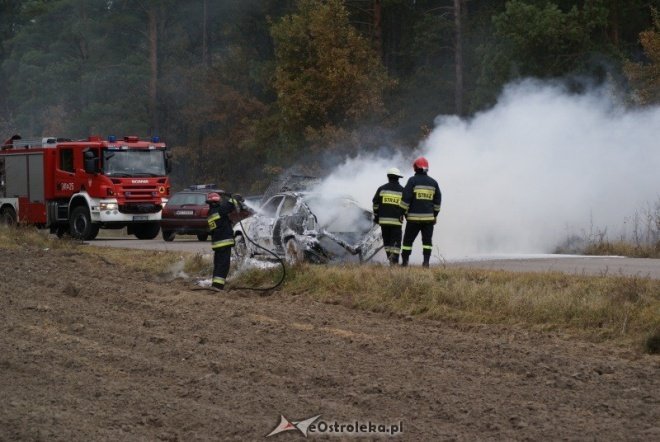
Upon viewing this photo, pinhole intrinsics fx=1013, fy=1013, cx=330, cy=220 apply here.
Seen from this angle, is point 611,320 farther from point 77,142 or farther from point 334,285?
point 77,142

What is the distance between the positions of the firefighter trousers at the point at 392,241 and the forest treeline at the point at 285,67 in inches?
493

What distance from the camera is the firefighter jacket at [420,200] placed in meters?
16.5

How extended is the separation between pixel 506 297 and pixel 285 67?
90.4ft

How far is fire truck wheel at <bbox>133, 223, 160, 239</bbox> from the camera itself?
101ft

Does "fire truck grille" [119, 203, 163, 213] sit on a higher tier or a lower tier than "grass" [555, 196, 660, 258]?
higher

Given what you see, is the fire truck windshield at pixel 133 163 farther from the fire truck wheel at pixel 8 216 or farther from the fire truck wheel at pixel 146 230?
the fire truck wheel at pixel 8 216

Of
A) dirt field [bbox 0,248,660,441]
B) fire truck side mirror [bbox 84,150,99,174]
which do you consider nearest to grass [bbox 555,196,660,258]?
dirt field [bbox 0,248,660,441]

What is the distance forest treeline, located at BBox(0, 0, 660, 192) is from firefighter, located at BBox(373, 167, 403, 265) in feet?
40.8

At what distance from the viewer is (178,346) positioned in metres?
11.3

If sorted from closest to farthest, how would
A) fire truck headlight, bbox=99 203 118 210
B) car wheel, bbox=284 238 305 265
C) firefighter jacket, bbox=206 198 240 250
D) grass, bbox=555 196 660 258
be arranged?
firefighter jacket, bbox=206 198 240 250 → car wheel, bbox=284 238 305 265 → grass, bbox=555 196 660 258 → fire truck headlight, bbox=99 203 118 210

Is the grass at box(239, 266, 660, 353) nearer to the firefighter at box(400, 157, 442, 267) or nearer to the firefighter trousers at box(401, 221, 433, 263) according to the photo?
the firefighter trousers at box(401, 221, 433, 263)

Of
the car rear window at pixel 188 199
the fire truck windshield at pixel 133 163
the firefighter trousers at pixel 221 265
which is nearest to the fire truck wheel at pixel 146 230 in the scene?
the car rear window at pixel 188 199

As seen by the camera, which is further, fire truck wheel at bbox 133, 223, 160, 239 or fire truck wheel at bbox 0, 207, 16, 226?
fire truck wheel at bbox 0, 207, 16, 226

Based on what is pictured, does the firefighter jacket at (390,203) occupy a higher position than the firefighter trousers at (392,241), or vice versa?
the firefighter jacket at (390,203)
